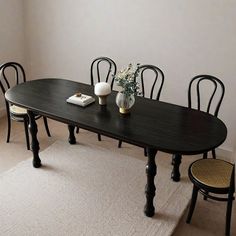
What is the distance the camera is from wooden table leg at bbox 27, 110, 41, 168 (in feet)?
9.28

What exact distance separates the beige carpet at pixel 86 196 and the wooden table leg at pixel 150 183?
62 mm

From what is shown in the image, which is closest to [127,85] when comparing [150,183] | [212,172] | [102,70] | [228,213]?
[150,183]

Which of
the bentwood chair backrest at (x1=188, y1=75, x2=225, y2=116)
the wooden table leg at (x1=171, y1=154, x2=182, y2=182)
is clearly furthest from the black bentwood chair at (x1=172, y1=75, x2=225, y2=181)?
the wooden table leg at (x1=171, y1=154, x2=182, y2=182)

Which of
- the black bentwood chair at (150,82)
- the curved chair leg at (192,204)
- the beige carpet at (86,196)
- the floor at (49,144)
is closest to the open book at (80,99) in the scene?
the beige carpet at (86,196)

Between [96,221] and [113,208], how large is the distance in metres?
0.20

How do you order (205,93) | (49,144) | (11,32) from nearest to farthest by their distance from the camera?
(205,93) < (49,144) < (11,32)

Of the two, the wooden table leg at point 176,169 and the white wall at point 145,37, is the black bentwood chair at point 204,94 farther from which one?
the wooden table leg at point 176,169

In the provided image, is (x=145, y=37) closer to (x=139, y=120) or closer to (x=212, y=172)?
(x=139, y=120)

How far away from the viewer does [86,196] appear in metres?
2.68

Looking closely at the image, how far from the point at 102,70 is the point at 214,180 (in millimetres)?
2069

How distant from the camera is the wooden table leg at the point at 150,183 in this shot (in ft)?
7.27

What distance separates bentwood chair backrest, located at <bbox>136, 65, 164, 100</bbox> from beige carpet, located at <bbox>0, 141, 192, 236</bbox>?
28.6 inches

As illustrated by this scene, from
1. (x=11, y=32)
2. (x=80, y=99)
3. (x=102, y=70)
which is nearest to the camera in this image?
(x=80, y=99)

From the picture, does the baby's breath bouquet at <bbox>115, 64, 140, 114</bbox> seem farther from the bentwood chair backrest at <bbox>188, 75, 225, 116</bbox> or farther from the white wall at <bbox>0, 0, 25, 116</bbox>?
the white wall at <bbox>0, 0, 25, 116</bbox>
